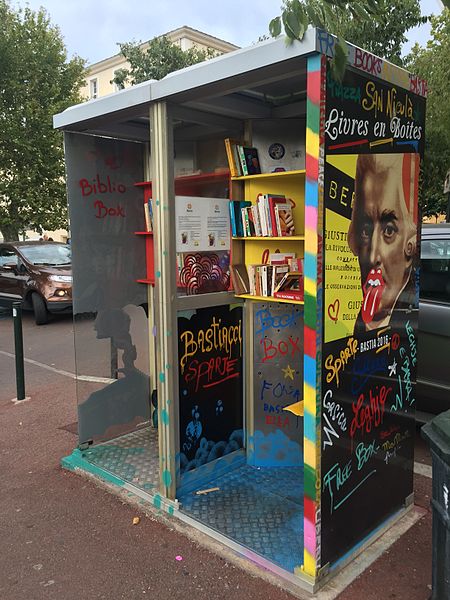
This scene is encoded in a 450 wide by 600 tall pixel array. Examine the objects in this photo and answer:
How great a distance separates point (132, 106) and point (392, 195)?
5.35 ft

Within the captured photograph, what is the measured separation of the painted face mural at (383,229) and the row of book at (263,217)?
2.77 feet

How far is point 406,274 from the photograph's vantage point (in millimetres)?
3029

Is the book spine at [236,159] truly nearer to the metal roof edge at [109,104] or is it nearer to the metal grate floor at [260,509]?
the metal roof edge at [109,104]

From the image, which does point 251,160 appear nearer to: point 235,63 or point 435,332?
point 235,63

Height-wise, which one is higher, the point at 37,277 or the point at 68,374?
the point at 37,277

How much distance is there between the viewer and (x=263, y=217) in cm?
352

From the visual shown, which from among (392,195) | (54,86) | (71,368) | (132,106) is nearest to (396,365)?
(392,195)

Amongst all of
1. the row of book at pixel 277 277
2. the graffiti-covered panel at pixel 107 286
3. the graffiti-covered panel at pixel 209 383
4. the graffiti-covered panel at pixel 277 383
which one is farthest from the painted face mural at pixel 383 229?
the graffiti-covered panel at pixel 107 286

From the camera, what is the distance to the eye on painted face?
2678 mm

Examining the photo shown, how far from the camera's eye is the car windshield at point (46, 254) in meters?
11.2

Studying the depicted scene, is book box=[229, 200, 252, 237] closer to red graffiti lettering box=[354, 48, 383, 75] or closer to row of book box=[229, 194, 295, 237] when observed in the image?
row of book box=[229, 194, 295, 237]

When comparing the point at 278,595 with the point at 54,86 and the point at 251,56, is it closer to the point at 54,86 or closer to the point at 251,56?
the point at 251,56

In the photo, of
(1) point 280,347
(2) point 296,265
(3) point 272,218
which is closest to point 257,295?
(2) point 296,265

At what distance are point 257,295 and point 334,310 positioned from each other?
3.84ft
